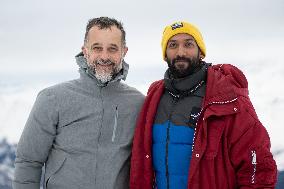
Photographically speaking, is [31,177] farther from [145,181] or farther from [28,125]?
[145,181]

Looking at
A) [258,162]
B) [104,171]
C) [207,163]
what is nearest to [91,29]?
[104,171]

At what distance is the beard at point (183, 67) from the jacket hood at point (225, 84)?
22 centimetres

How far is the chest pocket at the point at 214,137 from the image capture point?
14.9 feet

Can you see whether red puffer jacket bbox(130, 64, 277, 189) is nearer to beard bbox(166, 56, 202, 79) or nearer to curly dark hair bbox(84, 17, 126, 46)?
beard bbox(166, 56, 202, 79)

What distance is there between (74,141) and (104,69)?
0.90 metres

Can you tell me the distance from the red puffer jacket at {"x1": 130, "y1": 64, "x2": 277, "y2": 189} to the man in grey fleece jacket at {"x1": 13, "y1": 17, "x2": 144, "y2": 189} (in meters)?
0.94

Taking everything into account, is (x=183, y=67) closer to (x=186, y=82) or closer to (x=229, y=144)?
(x=186, y=82)

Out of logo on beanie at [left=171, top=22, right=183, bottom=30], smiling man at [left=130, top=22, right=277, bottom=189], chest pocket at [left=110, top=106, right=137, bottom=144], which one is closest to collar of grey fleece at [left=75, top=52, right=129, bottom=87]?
chest pocket at [left=110, top=106, right=137, bottom=144]

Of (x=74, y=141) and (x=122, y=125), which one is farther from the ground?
(x=122, y=125)

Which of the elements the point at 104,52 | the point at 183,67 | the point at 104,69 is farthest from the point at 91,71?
the point at 183,67

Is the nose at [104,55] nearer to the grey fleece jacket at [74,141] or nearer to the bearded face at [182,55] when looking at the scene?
the grey fleece jacket at [74,141]

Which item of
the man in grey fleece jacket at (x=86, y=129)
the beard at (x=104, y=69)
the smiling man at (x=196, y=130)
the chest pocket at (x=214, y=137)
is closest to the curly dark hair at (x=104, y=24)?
the man in grey fleece jacket at (x=86, y=129)

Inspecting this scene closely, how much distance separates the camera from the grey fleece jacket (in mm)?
4750

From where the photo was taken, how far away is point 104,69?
4910 millimetres
